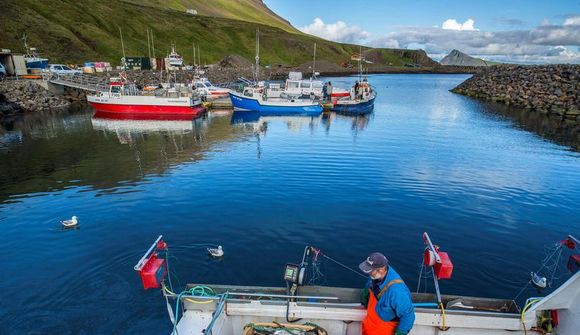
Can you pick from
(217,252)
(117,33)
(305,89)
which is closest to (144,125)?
(305,89)

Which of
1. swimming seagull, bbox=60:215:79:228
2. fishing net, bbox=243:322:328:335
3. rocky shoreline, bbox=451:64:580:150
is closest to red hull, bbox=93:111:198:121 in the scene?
swimming seagull, bbox=60:215:79:228

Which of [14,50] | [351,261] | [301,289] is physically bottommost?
[351,261]

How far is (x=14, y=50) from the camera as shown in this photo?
80938 millimetres

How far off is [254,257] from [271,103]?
137 ft

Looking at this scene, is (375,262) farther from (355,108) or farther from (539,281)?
(355,108)

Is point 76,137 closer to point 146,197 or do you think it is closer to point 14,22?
point 146,197

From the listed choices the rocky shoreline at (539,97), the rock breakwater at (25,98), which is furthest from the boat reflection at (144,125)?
the rocky shoreline at (539,97)

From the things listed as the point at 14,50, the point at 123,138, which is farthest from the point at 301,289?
the point at 14,50

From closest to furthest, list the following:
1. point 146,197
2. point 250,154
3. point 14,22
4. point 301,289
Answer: point 301,289 → point 146,197 → point 250,154 → point 14,22

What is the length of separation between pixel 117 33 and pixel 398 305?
468 ft

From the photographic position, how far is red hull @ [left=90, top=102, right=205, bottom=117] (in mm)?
47219

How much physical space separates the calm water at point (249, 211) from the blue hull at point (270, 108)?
1807 centimetres

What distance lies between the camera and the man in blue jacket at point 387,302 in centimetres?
677

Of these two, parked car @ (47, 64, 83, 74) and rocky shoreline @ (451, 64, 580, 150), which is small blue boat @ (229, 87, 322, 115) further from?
parked car @ (47, 64, 83, 74)
